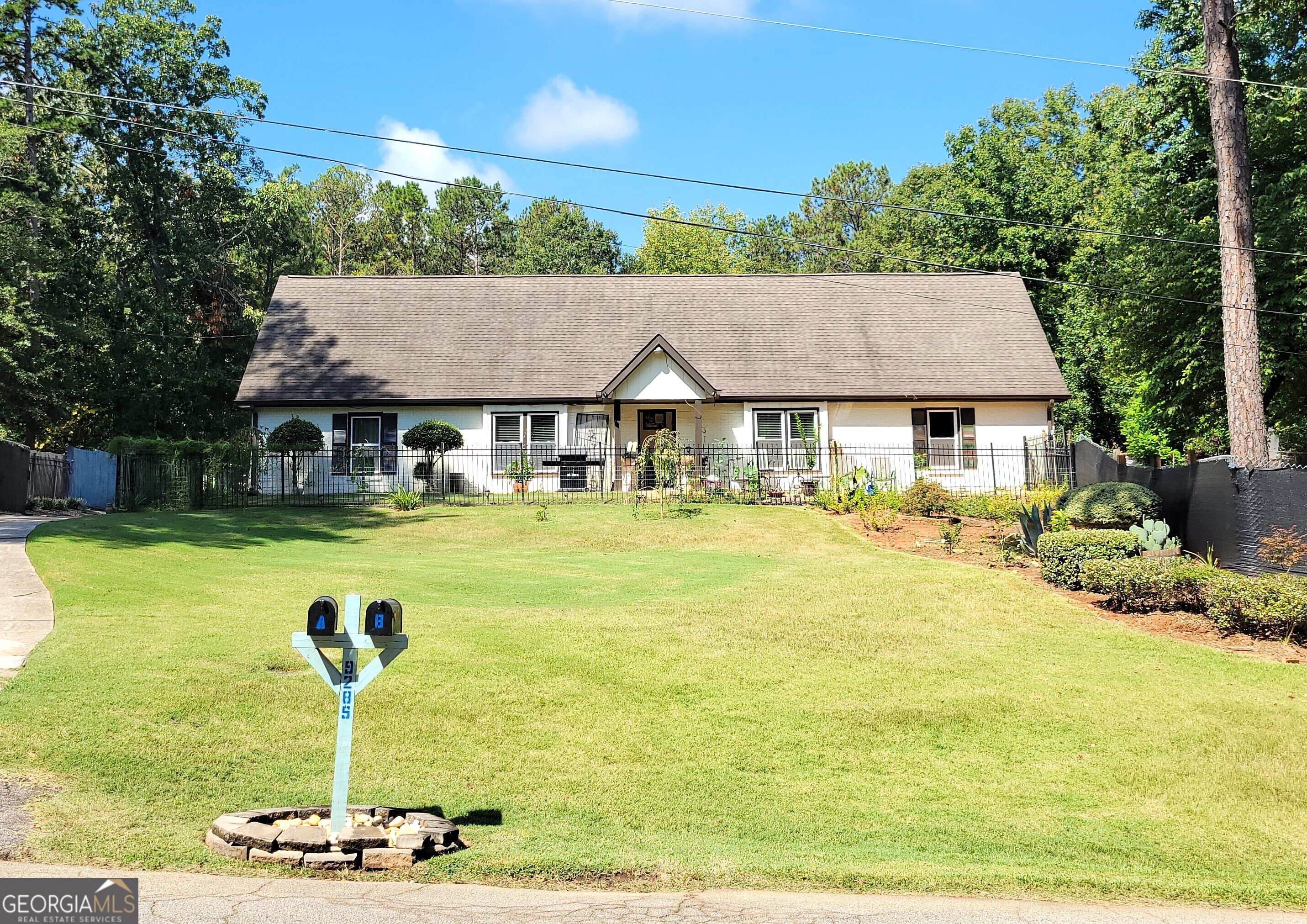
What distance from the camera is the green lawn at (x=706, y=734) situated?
7.00 metres

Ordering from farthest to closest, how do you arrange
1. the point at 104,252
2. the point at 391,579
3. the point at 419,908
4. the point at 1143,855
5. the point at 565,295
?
the point at 104,252 < the point at 565,295 < the point at 391,579 < the point at 1143,855 < the point at 419,908

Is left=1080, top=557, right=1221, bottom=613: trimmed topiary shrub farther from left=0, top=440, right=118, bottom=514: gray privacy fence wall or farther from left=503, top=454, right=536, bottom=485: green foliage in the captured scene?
left=0, top=440, right=118, bottom=514: gray privacy fence wall

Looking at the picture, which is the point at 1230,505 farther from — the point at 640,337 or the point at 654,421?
the point at 640,337

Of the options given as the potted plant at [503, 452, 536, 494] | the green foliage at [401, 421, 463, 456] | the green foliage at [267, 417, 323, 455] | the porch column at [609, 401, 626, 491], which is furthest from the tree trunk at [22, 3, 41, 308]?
the porch column at [609, 401, 626, 491]

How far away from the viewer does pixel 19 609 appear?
11875 millimetres

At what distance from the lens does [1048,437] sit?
29.7 meters

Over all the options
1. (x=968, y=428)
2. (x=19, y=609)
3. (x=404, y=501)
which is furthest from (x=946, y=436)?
(x=19, y=609)

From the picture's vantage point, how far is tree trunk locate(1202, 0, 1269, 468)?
53.4ft

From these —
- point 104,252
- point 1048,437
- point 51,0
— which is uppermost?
point 51,0

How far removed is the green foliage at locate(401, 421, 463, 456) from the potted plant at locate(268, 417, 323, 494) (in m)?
2.58

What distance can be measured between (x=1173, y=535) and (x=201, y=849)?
16.3m

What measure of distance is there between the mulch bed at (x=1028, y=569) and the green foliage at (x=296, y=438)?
15384 mm

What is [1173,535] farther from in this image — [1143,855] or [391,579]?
[391,579]

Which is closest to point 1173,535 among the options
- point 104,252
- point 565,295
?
point 565,295
